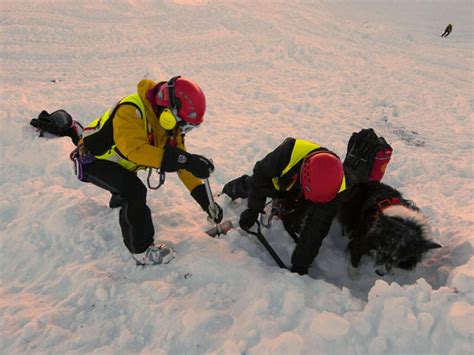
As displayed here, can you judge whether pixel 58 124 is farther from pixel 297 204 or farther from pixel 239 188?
pixel 297 204

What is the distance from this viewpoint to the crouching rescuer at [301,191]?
3092 mm

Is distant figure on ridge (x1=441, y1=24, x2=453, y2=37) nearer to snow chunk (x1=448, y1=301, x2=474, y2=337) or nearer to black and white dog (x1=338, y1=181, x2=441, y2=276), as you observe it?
black and white dog (x1=338, y1=181, x2=441, y2=276)

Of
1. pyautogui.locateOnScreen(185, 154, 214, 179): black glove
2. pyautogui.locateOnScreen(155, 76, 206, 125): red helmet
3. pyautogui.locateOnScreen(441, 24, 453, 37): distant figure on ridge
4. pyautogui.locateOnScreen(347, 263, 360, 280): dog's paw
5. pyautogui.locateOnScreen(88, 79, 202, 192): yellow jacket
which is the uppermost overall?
pyautogui.locateOnScreen(441, 24, 453, 37): distant figure on ridge

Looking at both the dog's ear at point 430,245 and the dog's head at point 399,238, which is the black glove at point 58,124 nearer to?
the dog's head at point 399,238

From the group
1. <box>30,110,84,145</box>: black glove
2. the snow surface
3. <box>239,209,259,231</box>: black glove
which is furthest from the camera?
<box>30,110,84,145</box>: black glove

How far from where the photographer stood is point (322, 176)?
10.0 ft

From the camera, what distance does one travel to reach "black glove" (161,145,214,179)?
135 inches

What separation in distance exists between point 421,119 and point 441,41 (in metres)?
7.63

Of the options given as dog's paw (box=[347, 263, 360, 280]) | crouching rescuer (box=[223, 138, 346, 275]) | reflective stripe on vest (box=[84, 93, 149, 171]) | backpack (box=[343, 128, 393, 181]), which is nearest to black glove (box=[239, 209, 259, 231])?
crouching rescuer (box=[223, 138, 346, 275])

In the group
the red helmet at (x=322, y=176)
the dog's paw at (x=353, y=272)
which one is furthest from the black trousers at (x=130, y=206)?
the dog's paw at (x=353, y=272)

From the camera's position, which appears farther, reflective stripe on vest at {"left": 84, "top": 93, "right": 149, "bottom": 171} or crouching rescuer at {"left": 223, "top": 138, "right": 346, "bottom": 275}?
reflective stripe on vest at {"left": 84, "top": 93, "right": 149, "bottom": 171}

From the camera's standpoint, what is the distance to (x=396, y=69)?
10.6 metres

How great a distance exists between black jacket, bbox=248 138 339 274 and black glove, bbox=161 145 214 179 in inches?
21.2

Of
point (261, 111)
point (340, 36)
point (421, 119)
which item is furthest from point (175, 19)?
point (421, 119)
